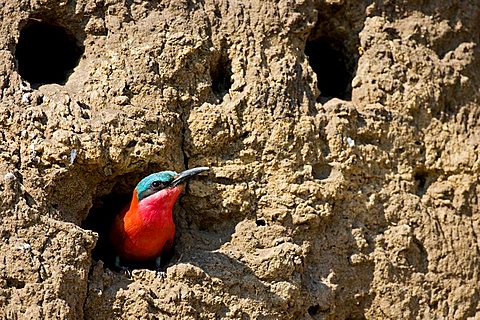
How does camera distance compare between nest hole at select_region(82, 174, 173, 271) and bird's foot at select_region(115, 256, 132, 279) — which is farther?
nest hole at select_region(82, 174, 173, 271)

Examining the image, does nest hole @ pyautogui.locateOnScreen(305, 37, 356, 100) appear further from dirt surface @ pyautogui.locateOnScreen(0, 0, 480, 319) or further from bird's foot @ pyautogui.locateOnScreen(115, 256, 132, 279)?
bird's foot @ pyautogui.locateOnScreen(115, 256, 132, 279)

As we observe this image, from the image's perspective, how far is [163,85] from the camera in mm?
5301

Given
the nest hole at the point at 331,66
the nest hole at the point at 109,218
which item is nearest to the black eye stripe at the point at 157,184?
the nest hole at the point at 109,218

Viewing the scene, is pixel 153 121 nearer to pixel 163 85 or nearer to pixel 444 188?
pixel 163 85

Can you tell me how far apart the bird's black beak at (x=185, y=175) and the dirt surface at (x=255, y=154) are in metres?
0.10

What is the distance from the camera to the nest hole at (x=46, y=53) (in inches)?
211

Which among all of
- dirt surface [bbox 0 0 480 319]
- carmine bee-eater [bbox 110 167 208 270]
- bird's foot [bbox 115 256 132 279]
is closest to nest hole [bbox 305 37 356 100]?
dirt surface [bbox 0 0 480 319]

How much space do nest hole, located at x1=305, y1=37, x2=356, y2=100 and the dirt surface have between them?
2cm

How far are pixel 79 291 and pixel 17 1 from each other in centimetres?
149

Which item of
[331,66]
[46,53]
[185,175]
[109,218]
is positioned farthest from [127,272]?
[331,66]

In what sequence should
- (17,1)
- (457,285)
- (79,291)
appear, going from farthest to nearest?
(457,285)
(17,1)
(79,291)

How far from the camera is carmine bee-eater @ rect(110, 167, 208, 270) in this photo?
17.1ft

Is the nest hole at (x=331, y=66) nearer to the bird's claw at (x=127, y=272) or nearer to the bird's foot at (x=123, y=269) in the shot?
the bird's foot at (x=123, y=269)

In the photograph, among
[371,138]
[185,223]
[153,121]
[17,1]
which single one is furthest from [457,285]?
[17,1]
